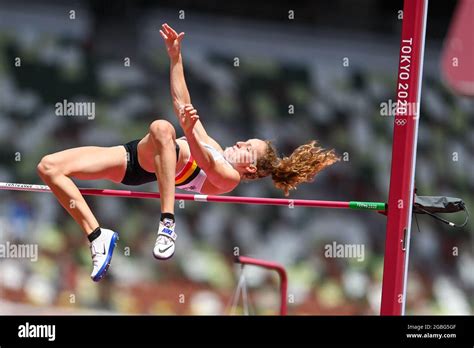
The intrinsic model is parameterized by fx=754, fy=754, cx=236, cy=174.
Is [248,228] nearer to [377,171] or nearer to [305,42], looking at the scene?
[377,171]

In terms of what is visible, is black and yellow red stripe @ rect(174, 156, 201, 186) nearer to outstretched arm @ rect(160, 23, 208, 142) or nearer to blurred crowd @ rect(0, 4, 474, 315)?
outstretched arm @ rect(160, 23, 208, 142)

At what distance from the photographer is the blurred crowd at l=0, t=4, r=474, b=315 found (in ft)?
19.4

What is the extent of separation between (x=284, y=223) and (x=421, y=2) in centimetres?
294

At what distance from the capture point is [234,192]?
6.31m

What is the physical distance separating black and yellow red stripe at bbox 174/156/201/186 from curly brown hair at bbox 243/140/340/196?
0.27m

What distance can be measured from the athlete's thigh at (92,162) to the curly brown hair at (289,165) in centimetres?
67

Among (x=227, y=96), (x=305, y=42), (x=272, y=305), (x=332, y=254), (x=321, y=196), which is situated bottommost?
(x=272, y=305)

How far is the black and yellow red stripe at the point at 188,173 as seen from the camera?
394 cm

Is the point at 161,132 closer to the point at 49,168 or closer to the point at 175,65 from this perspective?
the point at 175,65

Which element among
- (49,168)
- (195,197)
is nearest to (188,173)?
(195,197)

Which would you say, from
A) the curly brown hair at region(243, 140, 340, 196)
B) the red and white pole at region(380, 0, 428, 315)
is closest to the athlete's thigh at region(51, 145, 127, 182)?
the curly brown hair at region(243, 140, 340, 196)

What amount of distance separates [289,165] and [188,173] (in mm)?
538

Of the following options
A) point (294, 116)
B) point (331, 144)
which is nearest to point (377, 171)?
point (331, 144)

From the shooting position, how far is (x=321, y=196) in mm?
6328
